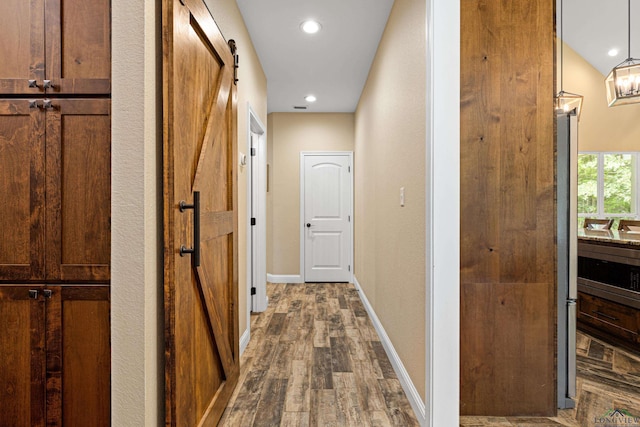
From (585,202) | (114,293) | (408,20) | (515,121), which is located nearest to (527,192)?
(515,121)

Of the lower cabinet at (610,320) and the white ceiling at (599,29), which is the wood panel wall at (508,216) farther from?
the white ceiling at (599,29)

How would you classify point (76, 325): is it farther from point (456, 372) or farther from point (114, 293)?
point (456, 372)

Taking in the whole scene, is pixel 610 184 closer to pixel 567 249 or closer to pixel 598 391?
pixel 598 391

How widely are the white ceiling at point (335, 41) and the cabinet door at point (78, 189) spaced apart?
5.97 feet

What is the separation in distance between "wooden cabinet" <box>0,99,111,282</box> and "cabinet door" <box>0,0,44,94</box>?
0.22 ft

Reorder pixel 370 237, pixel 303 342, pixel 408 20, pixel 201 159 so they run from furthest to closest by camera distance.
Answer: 1. pixel 370 237
2. pixel 303 342
3. pixel 408 20
4. pixel 201 159

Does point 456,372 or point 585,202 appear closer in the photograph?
point 456,372

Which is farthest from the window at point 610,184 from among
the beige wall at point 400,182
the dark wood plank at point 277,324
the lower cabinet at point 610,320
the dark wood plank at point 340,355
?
the dark wood plank at point 277,324

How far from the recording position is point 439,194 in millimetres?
1687

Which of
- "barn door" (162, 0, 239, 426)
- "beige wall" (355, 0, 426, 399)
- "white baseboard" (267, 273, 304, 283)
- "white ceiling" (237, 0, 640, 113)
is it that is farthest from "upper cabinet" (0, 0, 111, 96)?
"white baseboard" (267, 273, 304, 283)

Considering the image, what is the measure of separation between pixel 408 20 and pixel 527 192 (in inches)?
49.6

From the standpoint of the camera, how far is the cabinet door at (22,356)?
1.32 m

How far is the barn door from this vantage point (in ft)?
4.31

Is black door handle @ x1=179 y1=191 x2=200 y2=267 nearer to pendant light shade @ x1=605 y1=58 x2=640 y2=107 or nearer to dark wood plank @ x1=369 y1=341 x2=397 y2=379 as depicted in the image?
dark wood plank @ x1=369 y1=341 x2=397 y2=379
